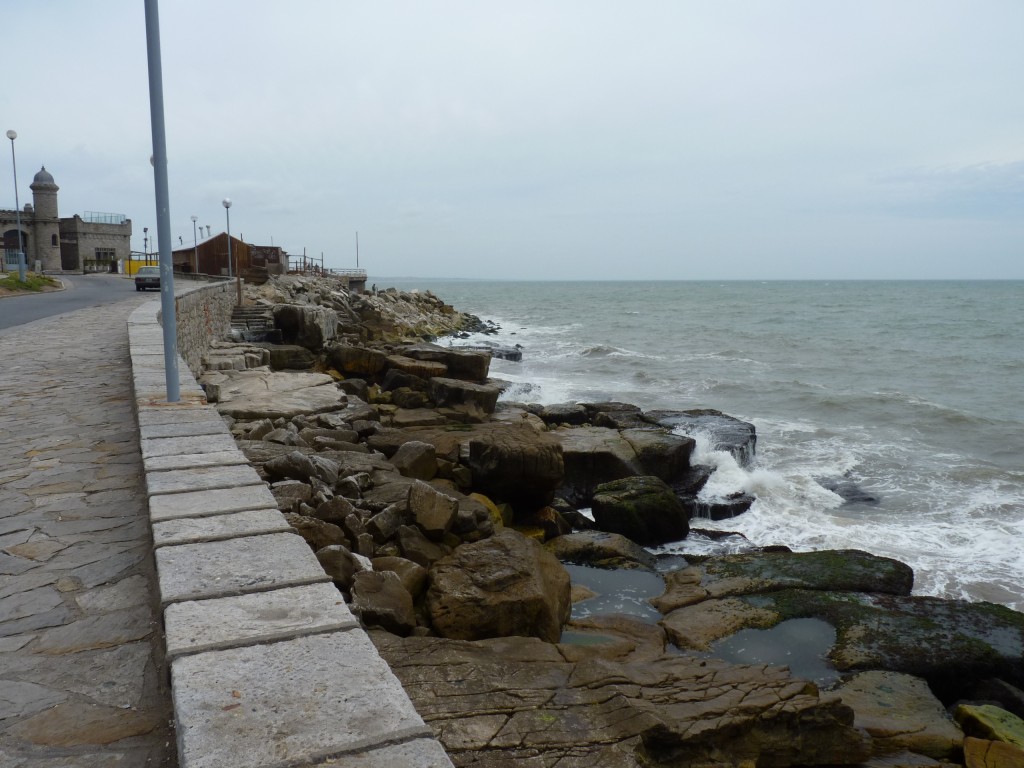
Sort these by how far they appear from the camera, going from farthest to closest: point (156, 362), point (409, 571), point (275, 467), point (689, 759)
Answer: point (156, 362)
point (275, 467)
point (409, 571)
point (689, 759)

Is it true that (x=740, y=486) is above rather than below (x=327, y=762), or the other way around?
below

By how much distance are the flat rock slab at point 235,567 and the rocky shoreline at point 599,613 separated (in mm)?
908

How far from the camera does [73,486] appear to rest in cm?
454

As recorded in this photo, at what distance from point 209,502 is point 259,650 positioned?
4.84 ft

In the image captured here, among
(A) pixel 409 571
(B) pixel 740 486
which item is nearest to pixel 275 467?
(A) pixel 409 571

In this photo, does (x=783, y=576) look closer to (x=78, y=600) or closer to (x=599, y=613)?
(x=599, y=613)

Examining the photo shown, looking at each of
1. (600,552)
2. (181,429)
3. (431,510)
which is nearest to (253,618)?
(181,429)

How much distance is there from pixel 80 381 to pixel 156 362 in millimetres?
918

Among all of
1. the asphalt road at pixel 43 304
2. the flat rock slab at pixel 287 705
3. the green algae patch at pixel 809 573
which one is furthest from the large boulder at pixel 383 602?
the asphalt road at pixel 43 304

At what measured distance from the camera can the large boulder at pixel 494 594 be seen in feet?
15.6

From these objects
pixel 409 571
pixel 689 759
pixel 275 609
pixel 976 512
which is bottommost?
pixel 976 512

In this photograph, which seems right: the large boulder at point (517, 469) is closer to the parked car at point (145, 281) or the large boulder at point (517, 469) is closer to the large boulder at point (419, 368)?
the large boulder at point (419, 368)

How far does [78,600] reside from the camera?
3.15 meters

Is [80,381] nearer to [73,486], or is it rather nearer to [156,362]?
[156,362]
